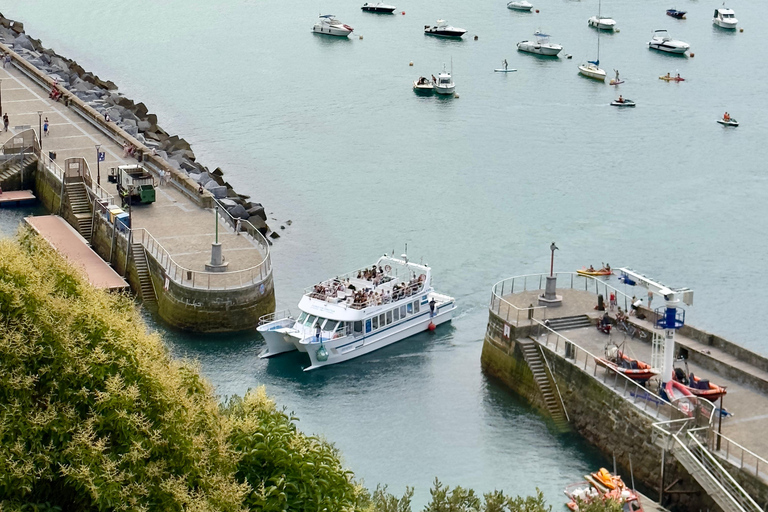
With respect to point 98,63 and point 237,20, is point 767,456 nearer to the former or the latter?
point 98,63

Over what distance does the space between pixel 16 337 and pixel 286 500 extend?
24.3ft

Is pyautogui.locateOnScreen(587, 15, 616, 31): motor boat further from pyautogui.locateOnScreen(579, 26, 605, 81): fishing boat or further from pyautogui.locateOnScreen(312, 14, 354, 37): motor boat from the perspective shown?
pyautogui.locateOnScreen(312, 14, 354, 37): motor boat

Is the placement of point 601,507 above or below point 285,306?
above

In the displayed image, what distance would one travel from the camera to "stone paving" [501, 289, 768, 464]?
5009 cm

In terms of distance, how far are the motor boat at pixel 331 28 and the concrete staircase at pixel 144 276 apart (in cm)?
8644

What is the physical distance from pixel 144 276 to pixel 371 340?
12.7 m

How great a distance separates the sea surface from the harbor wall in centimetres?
83

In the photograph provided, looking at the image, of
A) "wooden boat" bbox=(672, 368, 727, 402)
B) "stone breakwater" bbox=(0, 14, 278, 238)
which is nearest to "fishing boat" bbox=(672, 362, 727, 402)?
"wooden boat" bbox=(672, 368, 727, 402)

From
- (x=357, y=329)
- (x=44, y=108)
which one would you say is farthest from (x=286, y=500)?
(x=44, y=108)

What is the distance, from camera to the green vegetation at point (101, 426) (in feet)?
97.2

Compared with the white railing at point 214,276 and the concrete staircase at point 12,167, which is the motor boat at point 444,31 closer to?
the concrete staircase at point 12,167

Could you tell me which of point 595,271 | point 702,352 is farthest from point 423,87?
point 702,352

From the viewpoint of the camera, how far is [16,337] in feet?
97.7

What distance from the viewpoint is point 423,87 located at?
127m
